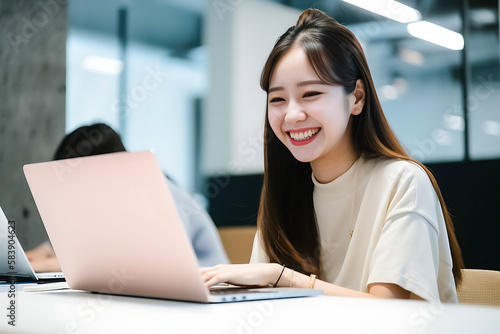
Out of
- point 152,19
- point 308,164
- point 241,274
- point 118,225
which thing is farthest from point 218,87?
point 118,225

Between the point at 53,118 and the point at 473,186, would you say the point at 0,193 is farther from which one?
the point at 473,186

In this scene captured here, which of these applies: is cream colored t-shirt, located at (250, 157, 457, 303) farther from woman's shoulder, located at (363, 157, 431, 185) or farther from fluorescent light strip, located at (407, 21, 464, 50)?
fluorescent light strip, located at (407, 21, 464, 50)

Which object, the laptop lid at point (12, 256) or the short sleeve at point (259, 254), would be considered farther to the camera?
the short sleeve at point (259, 254)

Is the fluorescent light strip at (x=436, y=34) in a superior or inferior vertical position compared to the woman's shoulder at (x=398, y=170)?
superior

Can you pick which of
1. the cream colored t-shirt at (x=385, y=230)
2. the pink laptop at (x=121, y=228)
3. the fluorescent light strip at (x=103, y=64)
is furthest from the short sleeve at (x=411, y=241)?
the fluorescent light strip at (x=103, y=64)

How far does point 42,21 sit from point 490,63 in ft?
9.53

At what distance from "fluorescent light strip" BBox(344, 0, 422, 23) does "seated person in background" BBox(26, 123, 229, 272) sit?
5.47 ft

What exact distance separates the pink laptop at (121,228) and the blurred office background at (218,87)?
921mm

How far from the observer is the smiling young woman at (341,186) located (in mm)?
1126

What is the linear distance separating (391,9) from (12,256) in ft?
8.34

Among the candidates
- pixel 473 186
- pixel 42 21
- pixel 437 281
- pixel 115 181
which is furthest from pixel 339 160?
pixel 42 21

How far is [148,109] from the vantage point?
4566mm

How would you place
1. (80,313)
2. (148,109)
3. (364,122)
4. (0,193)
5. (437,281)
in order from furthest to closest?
(148,109)
(0,193)
(364,122)
(437,281)
(80,313)

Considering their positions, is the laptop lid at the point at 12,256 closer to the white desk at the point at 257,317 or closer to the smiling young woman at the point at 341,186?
the white desk at the point at 257,317
